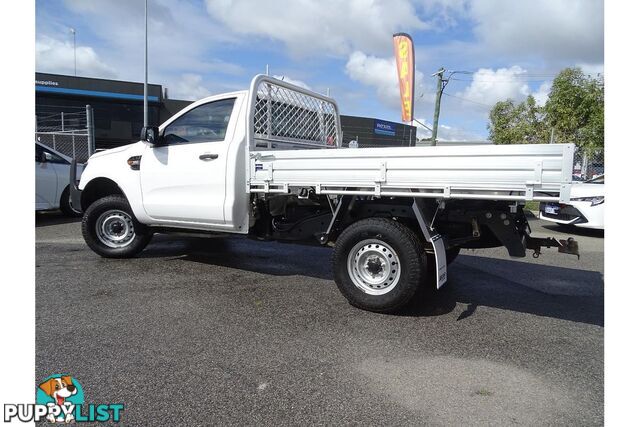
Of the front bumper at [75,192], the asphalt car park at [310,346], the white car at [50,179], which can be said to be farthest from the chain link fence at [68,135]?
the asphalt car park at [310,346]

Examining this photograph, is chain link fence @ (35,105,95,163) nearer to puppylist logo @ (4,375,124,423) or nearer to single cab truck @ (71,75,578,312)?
single cab truck @ (71,75,578,312)

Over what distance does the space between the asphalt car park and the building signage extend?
37846mm

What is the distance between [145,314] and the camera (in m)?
4.08

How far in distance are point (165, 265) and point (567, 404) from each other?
4.78 meters

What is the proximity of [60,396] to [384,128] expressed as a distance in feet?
143

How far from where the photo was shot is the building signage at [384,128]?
42625mm

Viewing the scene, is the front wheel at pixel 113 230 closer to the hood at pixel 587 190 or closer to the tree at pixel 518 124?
the hood at pixel 587 190

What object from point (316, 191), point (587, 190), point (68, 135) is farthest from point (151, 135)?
point (68, 135)

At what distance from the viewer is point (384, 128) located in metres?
44.5

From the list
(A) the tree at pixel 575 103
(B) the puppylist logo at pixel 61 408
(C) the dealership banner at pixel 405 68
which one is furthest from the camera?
(A) the tree at pixel 575 103

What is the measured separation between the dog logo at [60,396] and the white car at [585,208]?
830 centimetres

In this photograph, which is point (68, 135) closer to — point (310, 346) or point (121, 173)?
point (121, 173)

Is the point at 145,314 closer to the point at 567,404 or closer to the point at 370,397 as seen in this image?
the point at 370,397

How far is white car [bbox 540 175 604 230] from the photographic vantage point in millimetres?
8438
